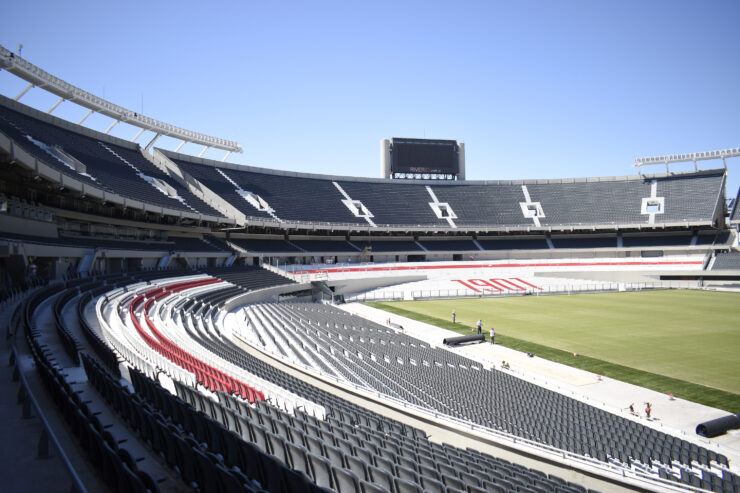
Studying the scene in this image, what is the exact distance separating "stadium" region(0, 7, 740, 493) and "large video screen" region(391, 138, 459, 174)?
1.06ft

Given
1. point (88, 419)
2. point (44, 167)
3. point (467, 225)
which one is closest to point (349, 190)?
point (467, 225)

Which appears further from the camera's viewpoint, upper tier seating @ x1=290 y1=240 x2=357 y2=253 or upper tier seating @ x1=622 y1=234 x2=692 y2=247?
upper tier seating @ x1=622 y1=234 x2=692 y2=247

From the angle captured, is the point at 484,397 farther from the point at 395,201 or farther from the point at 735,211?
the point at 735,211

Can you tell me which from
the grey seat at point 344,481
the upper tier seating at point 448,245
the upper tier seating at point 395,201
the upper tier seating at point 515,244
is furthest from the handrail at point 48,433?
Result: the upper tier seating at point 515,244

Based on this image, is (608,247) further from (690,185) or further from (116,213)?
(116,213)

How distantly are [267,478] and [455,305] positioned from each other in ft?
116

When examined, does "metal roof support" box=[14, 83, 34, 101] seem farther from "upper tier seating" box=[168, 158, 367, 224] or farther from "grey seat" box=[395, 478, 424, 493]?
"grey seat" box=[395, 478, 424, 493]

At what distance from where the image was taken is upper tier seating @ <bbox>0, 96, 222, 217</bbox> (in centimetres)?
2805

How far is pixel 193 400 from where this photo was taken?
6797 millimetres

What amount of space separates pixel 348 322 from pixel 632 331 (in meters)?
16.2

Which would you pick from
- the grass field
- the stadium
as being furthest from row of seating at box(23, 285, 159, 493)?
the grass field

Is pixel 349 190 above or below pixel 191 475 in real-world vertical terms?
above

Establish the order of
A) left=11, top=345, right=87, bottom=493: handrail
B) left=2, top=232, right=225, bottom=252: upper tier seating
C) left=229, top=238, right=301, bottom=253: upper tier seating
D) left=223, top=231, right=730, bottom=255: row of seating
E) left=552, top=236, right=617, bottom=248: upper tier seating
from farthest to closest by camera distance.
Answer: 1. left=552, top=236, right=617, bottom=248: upper tier seating
2. left=223, top=231, right=730, bottom=255: row of seating
3. left=229, top=238, right=301, bottom=253: upper tier seating
4. left=2, top=232, right=225, bottom=252: upper tier seating
5. left=11, top=345, right=87, bottom=493: handrail

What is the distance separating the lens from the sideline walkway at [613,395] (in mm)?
11695
